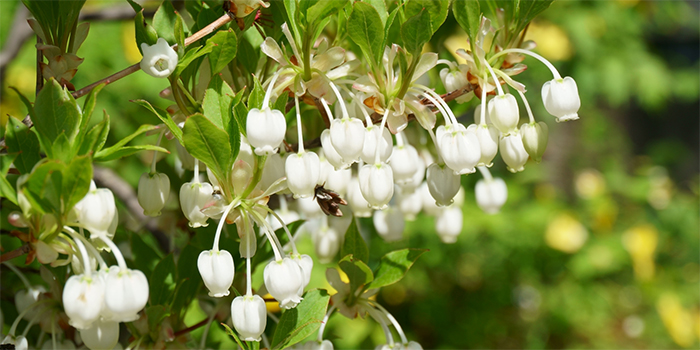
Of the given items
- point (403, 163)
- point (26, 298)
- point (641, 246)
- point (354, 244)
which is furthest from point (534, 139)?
point (641, 246)

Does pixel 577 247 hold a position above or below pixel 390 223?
below

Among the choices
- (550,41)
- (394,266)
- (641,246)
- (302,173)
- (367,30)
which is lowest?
(641,246)

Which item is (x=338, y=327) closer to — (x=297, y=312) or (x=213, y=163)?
(x=297, y=312)

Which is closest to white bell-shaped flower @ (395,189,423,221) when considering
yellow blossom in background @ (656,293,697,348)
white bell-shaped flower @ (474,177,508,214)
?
white bell-shaped flower @ (474,177,508,214)

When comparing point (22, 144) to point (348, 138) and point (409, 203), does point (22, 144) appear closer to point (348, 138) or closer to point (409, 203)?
point (348, 138)

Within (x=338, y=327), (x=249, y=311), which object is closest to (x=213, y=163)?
(x=249, y=311)

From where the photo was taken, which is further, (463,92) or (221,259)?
(463,92)
